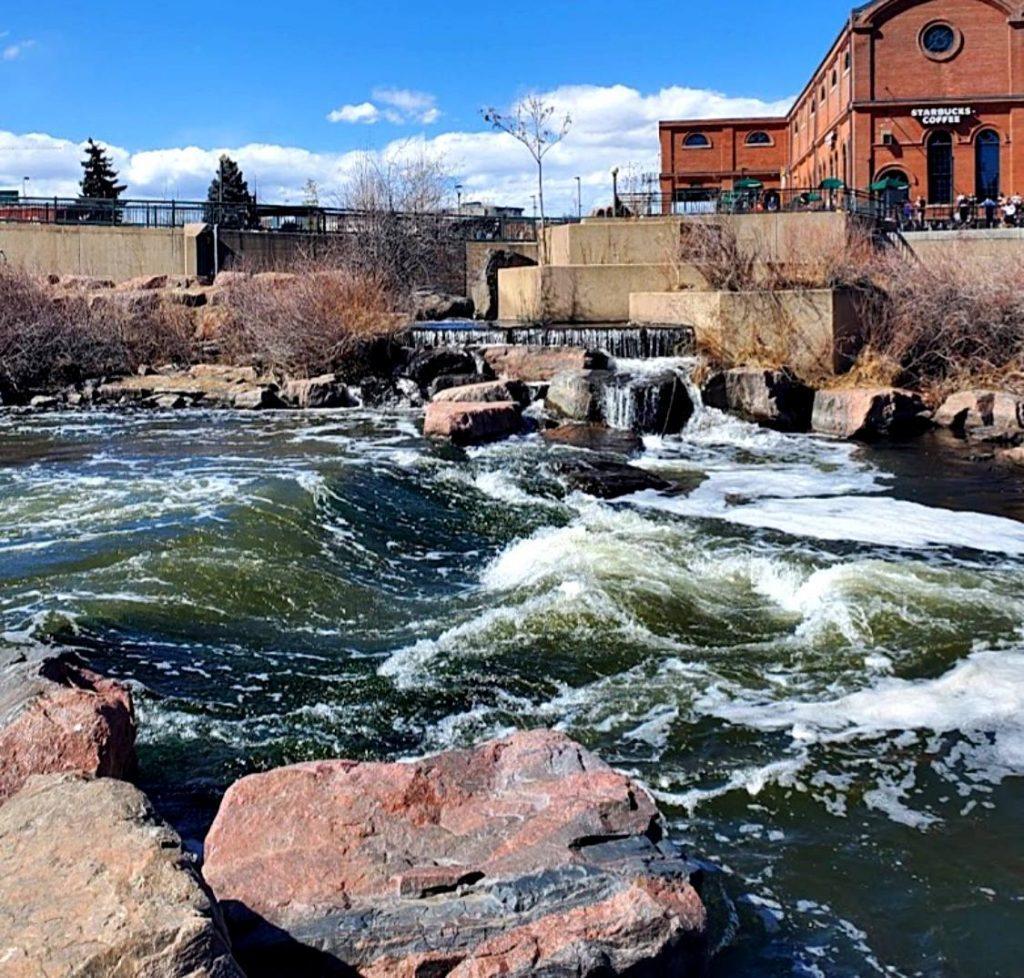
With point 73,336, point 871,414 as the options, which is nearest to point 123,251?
point 73,336

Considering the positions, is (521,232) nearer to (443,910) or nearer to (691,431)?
(691,431)

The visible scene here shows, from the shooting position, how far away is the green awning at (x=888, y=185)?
127 feet

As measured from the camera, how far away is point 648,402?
64.1 ft

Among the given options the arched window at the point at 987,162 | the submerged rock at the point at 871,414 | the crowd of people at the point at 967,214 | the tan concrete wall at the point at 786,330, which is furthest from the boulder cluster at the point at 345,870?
the arched window at the point at 987,162

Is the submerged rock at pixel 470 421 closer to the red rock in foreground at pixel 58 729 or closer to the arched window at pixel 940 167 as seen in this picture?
the red rock in foreground at pixel 58 729

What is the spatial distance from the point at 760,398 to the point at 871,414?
6.43ft

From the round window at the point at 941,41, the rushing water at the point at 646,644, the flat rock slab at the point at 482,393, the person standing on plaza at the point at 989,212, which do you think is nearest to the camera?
the rushing water at the point at 646,644

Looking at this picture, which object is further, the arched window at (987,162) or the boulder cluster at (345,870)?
the arched window at (987,162)

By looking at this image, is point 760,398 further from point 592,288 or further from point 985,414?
point 592,288

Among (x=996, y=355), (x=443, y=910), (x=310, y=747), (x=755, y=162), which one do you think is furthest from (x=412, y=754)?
(x=755, y=162)

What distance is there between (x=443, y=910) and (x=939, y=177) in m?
45.1

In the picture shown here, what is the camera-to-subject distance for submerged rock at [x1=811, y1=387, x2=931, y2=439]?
19188 mm

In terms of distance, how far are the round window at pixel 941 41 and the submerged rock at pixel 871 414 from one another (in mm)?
28688

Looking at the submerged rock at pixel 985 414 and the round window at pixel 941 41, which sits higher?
the round window at pixel 941 41
